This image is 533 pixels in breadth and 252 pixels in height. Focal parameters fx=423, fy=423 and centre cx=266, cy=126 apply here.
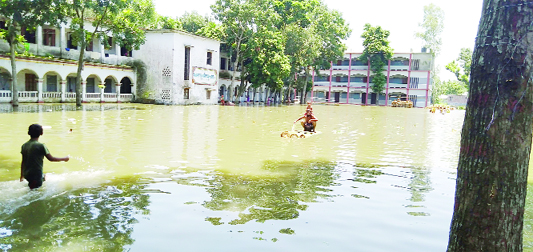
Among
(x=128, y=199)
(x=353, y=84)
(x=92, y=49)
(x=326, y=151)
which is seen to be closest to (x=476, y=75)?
(x=128, y=199)

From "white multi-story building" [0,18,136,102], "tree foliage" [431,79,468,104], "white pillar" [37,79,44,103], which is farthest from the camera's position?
"tree foliage" [431,79,468,104]

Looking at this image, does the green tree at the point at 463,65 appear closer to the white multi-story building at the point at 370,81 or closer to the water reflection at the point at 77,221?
the white multi-story building at the point at 370,81

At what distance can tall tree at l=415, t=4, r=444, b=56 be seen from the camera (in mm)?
67938

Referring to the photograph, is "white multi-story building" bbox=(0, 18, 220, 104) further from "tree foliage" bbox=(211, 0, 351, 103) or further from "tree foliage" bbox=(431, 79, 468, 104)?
"tree foliage" bbox=(431, 79, 468, 104)

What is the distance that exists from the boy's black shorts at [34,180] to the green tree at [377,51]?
69524mm

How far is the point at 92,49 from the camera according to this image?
1574 inches

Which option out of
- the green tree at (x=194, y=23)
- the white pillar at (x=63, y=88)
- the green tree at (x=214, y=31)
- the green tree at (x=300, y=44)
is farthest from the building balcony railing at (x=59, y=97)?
the green tree at (x=194, y=23)

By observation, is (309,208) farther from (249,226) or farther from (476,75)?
(476,75)

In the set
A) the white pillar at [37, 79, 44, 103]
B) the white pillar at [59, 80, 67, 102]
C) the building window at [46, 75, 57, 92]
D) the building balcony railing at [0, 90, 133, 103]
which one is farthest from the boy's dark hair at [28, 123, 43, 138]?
the building window at [46, 75, 57, 92]

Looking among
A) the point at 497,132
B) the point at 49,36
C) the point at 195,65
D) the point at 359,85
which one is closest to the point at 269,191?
the point at 497,132

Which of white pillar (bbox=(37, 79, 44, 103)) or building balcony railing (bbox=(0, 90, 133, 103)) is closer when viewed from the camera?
building balcony railing (bbox=(0, 90, 133, 103))

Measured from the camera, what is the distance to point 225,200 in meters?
6.52

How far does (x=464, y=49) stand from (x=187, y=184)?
7430 cm

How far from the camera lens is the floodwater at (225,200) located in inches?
192
